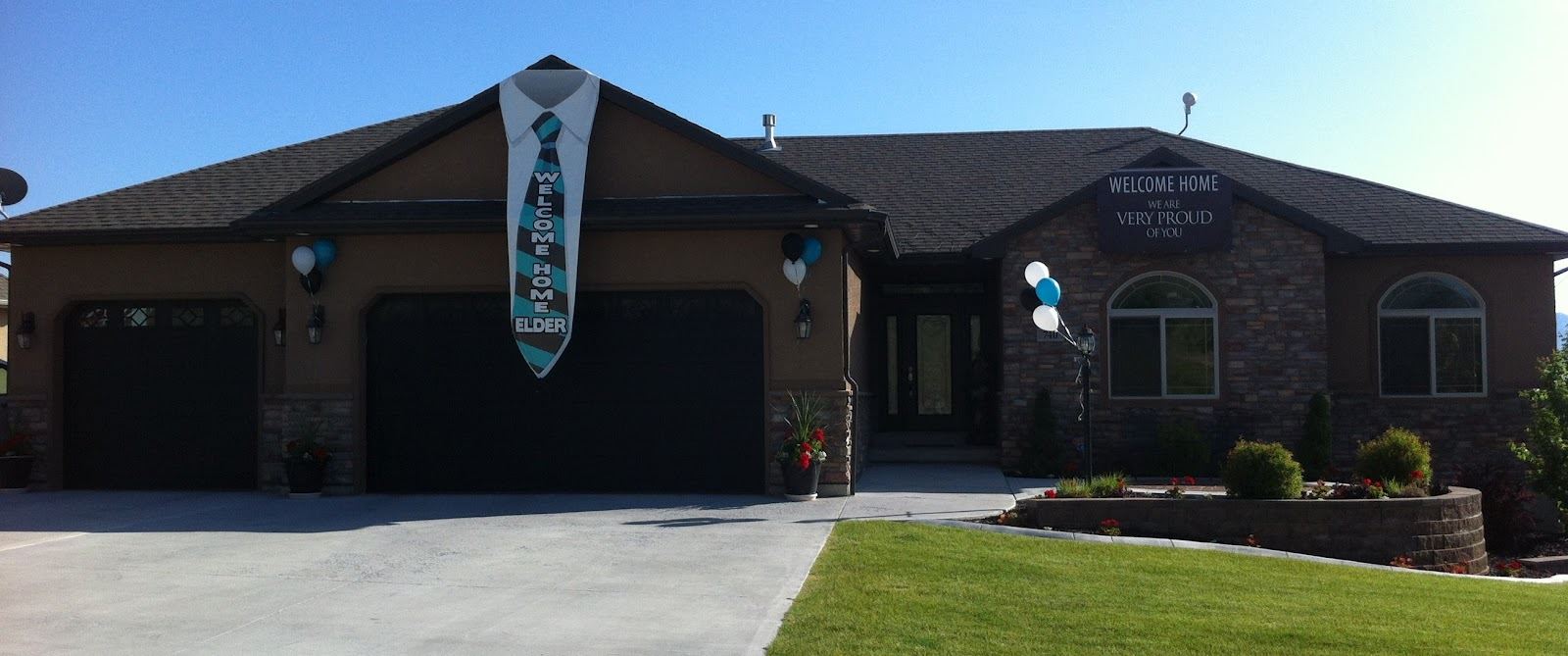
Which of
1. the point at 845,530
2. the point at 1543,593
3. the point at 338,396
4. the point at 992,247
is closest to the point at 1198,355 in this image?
the point at 992,247

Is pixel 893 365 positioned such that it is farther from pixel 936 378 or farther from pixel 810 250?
pixel 810 250

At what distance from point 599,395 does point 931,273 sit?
21.8ft

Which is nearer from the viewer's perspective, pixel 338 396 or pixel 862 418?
pixel 338 396

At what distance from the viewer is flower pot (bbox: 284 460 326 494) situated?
14.1 m

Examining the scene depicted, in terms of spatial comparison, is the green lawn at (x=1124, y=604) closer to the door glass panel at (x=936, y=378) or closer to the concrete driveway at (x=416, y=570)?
the concrete driveway at (x=416, y=570)

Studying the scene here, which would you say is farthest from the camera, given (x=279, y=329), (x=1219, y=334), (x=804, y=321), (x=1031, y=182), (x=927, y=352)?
(x=927, y=352)

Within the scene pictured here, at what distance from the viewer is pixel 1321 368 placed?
16.4m

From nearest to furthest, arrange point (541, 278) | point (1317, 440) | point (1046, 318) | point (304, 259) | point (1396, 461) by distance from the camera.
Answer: point (1396, 461) < point (1046, 318) < point (541, 278) < point (304, 259) < point (1317, 440)

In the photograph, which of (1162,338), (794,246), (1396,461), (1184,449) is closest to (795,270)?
(794,246)

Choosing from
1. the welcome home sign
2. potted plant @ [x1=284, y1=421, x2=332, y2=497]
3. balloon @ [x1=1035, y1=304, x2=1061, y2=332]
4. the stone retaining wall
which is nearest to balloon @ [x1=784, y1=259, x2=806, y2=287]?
balloon @ [x1=1035, y1=304, x2=1061, y2=332]

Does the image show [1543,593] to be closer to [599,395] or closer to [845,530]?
[845,530]

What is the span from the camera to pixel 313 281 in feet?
Result: 46.8

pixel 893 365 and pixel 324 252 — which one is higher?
pixel 324 252

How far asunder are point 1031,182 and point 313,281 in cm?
1086
